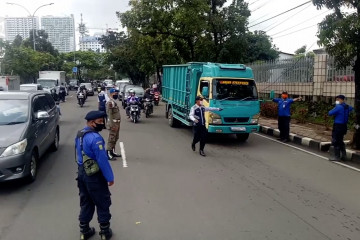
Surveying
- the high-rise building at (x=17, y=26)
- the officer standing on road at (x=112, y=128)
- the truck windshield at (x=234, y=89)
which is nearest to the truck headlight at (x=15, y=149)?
the officer standing on road at (x=112, y=128)

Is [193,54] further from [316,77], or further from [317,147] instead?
[317,147]

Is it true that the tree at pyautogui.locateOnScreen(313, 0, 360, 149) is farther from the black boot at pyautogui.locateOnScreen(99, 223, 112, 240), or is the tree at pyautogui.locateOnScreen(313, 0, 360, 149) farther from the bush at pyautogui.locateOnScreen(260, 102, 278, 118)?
the bush at pyautogui.locateOnScreen(260, 102, 278, 118)

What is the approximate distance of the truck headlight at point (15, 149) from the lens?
6035 millimetres

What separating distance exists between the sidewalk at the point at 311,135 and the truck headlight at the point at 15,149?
7763mm

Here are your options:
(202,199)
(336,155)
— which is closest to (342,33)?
(336,155)

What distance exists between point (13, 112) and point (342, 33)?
765cm

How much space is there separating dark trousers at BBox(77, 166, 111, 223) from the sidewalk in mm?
7144

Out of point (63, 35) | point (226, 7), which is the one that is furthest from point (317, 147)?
point (63, 35)

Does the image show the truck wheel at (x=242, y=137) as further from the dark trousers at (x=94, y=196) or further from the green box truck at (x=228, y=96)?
the dark trousers at (x=94, y=196)

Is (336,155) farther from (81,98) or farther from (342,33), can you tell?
(81,98)

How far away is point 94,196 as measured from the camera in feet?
14.0

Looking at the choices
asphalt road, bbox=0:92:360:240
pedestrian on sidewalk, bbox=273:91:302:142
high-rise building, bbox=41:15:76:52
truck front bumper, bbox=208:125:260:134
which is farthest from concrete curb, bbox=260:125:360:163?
high-rise building, bbox=41:15:76:52

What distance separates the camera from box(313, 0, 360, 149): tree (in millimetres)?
8484

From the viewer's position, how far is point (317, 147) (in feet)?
35.3
